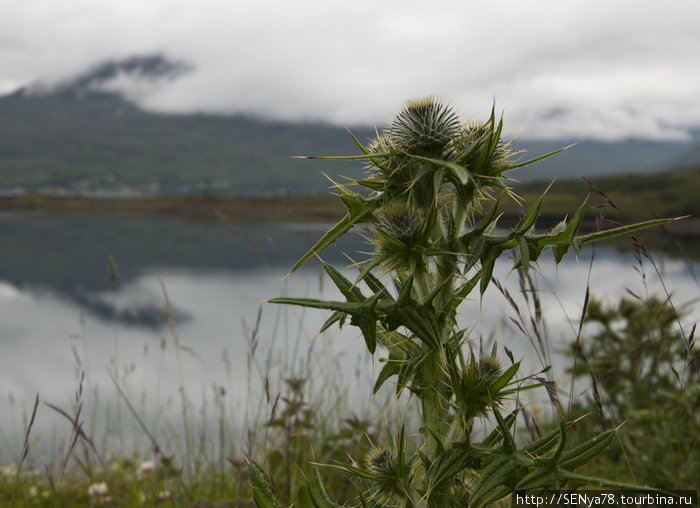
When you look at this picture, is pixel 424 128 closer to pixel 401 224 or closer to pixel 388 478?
pixel 401 224

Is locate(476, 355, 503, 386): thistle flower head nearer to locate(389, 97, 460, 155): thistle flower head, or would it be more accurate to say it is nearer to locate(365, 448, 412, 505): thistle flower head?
locate(365, 448, 412, 505): thistle flower head

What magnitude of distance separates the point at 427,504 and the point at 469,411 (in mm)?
340

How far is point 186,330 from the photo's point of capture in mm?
14312

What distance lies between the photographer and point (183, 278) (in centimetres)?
2770

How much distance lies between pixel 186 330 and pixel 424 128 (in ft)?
43.9

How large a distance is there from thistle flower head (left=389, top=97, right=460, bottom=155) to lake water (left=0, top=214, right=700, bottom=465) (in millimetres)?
455

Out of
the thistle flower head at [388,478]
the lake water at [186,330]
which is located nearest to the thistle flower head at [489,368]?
the lake water at [186,330]

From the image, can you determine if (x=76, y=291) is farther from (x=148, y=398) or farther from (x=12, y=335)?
(x=148, y=398)

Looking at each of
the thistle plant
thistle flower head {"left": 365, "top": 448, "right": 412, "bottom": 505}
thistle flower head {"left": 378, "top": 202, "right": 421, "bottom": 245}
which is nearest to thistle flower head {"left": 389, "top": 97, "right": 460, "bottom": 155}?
the thistle plant

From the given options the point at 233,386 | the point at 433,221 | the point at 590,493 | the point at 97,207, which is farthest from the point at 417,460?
the point at 97,207

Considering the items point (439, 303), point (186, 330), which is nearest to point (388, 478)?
point (439, 303)

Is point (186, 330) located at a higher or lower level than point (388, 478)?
lower

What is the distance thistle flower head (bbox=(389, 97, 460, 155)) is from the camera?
199 centimetres

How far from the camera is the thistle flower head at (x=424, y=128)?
6.52 ft
